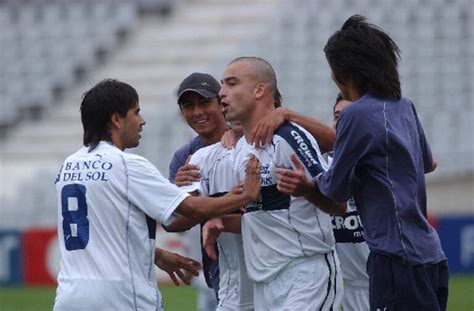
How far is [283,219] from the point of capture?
23.3ft

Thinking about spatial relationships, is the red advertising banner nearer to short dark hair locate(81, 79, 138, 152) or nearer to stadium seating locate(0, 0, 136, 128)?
stadium seating locate(0, 0, 136, 128)

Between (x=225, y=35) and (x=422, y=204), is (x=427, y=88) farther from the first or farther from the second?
(x=422, y=204)

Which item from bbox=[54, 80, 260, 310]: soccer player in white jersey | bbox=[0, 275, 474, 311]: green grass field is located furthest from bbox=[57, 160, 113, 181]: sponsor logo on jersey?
bbox=[0, 275, 474, 311]: green grass field

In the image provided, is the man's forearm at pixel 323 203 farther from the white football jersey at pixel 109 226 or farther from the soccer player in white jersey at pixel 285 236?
the white football jersey at pixel 109 226

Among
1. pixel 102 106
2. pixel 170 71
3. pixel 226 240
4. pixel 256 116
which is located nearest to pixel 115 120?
pixel 102 106

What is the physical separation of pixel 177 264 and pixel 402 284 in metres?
1.77

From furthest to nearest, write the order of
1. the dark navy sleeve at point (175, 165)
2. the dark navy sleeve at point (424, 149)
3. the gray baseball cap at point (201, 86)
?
the dark navy sleeve at point (175, 165)
the gray baseball cap at point (201, 86)
the dark navy sleeve at point (424, 149)

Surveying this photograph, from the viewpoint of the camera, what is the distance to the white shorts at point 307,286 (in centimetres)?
704

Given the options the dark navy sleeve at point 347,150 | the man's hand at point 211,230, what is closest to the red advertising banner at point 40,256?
the man's hand at point 211,230

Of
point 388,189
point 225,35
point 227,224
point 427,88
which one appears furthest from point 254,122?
point 225,35

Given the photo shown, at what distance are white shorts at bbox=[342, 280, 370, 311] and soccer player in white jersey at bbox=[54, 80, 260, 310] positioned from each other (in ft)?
5.25

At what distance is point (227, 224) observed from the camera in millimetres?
7406

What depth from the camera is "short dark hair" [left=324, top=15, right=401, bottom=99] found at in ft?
21.3

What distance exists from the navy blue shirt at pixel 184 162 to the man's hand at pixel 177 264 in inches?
13.8
